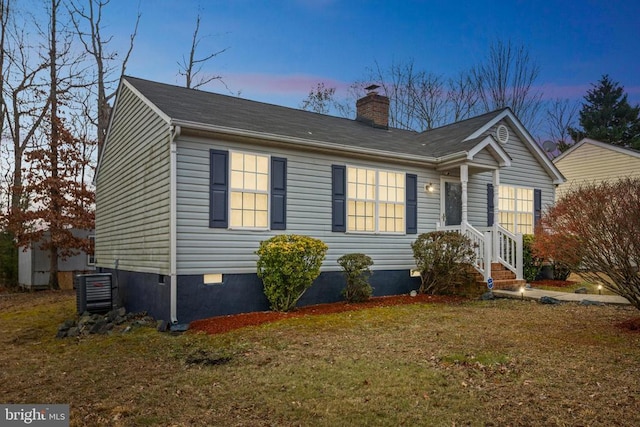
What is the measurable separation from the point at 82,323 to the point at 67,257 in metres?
9.95

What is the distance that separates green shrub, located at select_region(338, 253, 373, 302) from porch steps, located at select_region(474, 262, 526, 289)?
9.15ft

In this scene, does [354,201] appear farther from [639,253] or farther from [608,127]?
[608,127]

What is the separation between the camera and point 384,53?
28.3 metres

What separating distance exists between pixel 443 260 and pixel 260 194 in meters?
4.38

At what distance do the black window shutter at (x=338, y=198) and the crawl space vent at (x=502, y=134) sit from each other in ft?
19.2

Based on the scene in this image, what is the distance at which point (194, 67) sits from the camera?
74.6 feet

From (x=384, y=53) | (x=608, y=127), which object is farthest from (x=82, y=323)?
(x=608, y=127)

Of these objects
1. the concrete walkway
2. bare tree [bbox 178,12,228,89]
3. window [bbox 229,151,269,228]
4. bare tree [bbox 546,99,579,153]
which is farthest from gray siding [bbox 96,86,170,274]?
bare tree [bbox 546,99,579,153]

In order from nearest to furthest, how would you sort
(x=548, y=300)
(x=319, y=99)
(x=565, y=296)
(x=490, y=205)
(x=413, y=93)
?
(x=548, y=300) → (x=565, y=296) → (x=490, y=205) → (x=319, y=99) → (x=413, y=93)

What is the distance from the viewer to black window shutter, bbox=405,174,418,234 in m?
11.2

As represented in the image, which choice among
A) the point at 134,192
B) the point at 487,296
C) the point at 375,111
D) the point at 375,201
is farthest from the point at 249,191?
the point at 375,111

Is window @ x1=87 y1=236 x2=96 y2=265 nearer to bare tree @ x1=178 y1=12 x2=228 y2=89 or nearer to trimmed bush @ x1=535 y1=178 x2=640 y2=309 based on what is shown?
bare tree @ x1=178 y1=12 x2=228 y2=89

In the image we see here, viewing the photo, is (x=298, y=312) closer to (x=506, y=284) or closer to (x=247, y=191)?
(x=247, y=191)

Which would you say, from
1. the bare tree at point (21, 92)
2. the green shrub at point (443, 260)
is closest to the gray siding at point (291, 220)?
→ the green shrub at point (443, 260)
